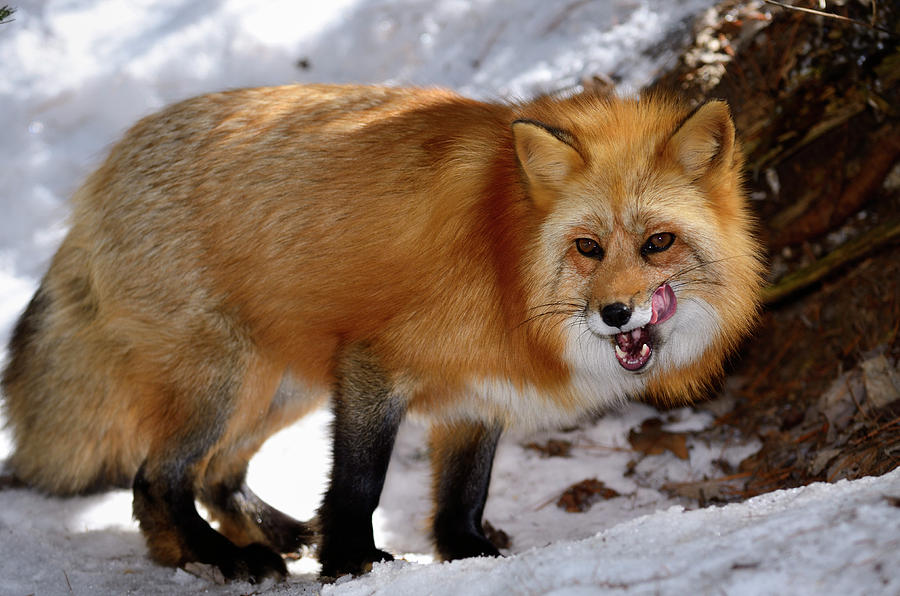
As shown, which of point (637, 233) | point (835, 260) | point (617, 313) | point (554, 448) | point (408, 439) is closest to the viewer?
point (617, 313)

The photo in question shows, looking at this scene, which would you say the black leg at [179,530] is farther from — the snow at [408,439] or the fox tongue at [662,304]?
the fox tongue at [662,304]

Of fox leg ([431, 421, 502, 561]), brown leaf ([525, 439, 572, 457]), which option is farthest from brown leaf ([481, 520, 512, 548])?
brown leaf ([525, 439, 572, 457])

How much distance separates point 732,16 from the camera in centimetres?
425

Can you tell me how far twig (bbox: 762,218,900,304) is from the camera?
12.5 ft

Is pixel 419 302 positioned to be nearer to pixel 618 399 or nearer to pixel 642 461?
pixel 618 399

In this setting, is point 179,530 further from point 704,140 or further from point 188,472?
point 704,140

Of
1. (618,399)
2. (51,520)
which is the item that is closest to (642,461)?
(618,399)

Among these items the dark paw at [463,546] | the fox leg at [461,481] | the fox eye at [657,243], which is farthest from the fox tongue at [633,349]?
the dark paw at [463,546]

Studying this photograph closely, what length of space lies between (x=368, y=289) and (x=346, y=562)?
3.01 feet

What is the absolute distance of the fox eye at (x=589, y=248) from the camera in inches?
96.4

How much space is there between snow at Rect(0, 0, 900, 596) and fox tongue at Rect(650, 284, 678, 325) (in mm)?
581

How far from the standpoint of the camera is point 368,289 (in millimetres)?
2775

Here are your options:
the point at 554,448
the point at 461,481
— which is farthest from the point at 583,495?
the point at 461,481

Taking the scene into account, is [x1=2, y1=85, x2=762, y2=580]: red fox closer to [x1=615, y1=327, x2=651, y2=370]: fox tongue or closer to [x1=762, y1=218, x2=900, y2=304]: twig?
[x1=615, y1=327, x2=651, y2=370]: fox tongue
